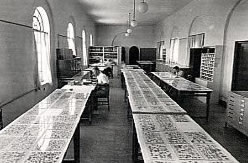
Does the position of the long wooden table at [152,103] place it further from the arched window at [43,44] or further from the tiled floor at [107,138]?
the arched window at [43,44]

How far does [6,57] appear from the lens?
4531 mm

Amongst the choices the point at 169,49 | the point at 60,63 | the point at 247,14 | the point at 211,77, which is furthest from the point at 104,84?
the point at 169,49

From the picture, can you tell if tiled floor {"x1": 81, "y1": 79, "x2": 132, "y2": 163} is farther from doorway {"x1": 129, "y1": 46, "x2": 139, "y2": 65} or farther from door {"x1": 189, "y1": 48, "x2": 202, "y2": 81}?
doorway {"x1": 129, "y1": 46, "x2": 139, "y2": 65}

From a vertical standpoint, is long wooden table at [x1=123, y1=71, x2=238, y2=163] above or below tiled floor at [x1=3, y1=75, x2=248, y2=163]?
above

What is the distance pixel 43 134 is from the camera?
2654 mm

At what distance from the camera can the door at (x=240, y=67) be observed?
22.9 feet

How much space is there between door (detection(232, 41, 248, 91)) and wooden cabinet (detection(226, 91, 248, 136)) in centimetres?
179

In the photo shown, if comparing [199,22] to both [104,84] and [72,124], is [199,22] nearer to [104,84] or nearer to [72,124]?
[104,84]

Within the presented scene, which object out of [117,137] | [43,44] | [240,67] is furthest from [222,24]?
[43,44]

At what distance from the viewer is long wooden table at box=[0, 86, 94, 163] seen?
6.91 feet

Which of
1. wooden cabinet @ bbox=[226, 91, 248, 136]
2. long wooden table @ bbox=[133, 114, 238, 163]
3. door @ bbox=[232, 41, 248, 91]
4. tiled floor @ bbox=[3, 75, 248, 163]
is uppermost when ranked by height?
door @ bbox=[232, 41, 248, 91]

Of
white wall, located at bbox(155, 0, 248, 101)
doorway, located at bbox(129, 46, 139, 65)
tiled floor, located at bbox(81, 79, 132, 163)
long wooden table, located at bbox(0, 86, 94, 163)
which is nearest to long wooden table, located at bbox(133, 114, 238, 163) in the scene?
long wooden table, located at bbox(0, 86, 94, 163)

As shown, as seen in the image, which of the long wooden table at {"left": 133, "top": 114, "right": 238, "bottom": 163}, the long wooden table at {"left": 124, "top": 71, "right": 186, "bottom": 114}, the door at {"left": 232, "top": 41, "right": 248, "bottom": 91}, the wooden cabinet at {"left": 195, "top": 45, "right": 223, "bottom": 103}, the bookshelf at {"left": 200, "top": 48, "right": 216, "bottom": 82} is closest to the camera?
the long wooden table at {"left": 133, "top": 114, "right": 238, "bottom": 163}

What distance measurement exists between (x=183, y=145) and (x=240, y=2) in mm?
6186
